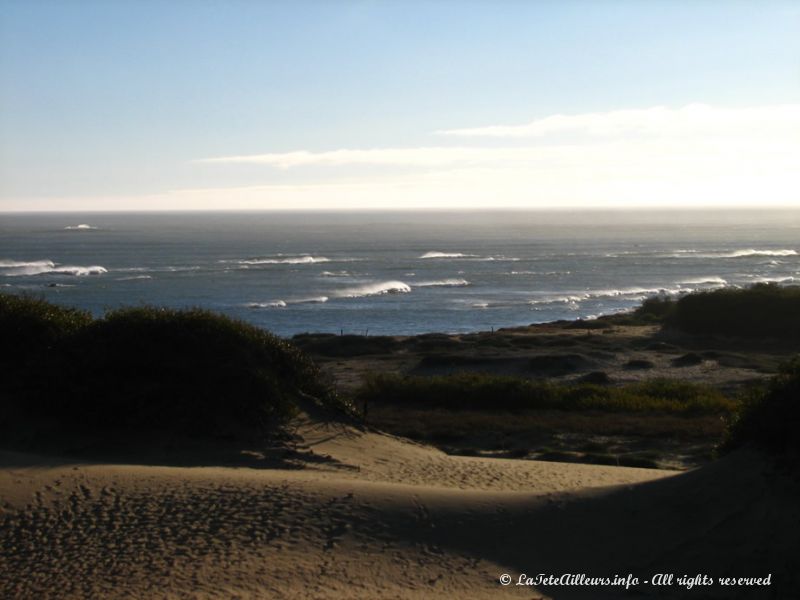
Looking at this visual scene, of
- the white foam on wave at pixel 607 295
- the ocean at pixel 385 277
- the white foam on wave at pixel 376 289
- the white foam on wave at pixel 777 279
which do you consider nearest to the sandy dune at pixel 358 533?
the ocean at pixel 385 277

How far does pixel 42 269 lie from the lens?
106000 millimetres

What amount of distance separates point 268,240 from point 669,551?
181 metres

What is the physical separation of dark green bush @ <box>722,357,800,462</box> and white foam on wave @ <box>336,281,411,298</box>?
6859 cm

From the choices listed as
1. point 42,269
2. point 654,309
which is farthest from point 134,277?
point 654,309

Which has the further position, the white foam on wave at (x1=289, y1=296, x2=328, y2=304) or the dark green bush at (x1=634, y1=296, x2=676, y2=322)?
the white foam on wave at (x1=289, y1=296, x2=328, y2=304)

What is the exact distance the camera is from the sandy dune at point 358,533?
30.3ft

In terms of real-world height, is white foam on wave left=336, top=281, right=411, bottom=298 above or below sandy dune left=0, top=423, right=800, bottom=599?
below

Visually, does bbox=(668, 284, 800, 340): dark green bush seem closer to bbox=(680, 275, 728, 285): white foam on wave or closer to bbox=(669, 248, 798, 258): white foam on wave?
bbox=(680, 275, 728, 285): white foam on wave

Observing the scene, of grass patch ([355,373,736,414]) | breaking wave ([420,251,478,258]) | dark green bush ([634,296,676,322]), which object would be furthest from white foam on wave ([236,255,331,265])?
grass patch ([355,373,736,414])

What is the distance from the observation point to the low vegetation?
48.9 feet

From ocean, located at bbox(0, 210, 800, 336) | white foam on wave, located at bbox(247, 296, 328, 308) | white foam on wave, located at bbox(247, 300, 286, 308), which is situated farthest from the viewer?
white foam on wave, located at bbox(247, 296, 328, 308)

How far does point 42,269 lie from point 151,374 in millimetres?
98782

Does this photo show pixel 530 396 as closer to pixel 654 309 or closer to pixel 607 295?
pixel 654 309

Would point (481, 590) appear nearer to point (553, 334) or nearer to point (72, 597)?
point (72, 597)
